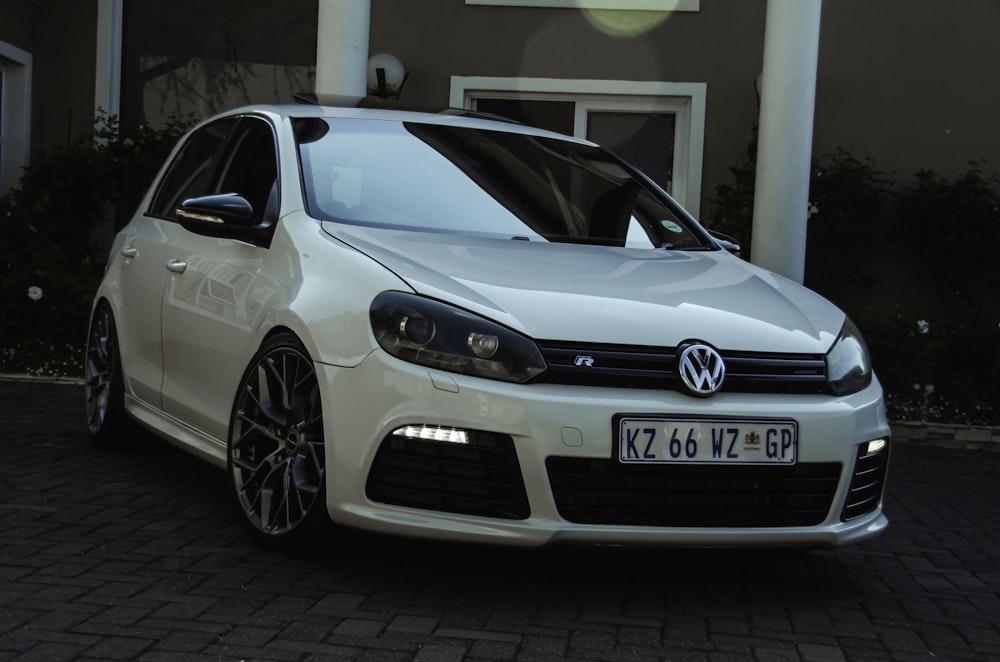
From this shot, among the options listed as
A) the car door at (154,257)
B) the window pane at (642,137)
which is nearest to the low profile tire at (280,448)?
the car door at (154,257)

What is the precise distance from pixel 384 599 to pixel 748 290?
1530 mm

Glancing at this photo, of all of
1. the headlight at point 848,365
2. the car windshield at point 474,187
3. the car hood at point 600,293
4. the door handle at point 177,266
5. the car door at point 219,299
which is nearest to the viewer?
the car hood at point 600,293

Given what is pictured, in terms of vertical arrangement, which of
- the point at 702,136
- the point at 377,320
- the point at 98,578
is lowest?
the point at 98,578

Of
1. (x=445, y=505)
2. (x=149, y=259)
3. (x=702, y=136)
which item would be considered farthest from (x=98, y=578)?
(x=702, y=136)

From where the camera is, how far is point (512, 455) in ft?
11.1

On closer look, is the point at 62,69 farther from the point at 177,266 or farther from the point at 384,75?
the point at 177,266

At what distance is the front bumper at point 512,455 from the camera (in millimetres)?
3373

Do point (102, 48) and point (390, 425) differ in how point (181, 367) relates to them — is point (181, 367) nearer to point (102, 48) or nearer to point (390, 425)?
point (390, 425)

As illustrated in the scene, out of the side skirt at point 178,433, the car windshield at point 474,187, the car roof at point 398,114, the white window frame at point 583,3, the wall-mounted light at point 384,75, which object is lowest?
the side skirt at point 178,433

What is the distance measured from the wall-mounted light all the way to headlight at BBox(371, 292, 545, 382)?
22.2 feet

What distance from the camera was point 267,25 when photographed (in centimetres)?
1092

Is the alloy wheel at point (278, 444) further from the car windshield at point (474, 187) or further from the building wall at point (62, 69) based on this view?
the building wall at point (62, 69)

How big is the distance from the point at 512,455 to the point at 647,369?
447 mm

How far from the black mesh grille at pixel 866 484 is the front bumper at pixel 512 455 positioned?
0.09 metres
